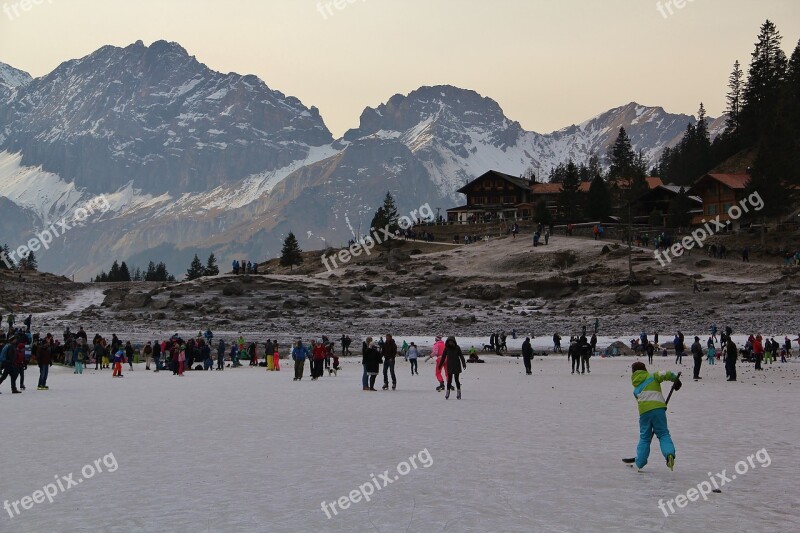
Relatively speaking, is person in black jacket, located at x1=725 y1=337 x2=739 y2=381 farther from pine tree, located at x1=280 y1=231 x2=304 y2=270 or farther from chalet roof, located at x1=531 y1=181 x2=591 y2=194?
chalet roof, located at x1=531 y1=181 x2=591 y2=194

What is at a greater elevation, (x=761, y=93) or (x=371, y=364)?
(x=761, y=93)

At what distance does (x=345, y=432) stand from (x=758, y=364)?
77.6 ft

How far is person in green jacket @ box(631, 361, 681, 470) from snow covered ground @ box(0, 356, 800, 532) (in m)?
0.32

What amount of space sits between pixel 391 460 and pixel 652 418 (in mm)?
3925

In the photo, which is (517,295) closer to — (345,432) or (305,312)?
(305,312)

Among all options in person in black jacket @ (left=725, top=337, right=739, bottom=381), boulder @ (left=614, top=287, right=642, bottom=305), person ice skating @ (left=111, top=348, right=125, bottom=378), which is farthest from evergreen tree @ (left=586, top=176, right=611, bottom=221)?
person ice skating @ (left=111, top=348, right=125, bottom=378)

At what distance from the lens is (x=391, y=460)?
44.1 feet

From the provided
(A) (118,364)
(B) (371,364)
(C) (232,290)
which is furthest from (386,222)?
(B) (371,364)

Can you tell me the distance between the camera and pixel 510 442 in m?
15.2

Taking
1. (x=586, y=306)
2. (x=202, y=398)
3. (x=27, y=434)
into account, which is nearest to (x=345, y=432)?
(x=27, y=434)

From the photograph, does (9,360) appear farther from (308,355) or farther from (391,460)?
(391,460)

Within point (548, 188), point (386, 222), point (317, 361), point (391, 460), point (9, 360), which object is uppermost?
point (548, 188)

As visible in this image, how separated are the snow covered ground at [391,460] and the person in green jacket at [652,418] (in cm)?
32

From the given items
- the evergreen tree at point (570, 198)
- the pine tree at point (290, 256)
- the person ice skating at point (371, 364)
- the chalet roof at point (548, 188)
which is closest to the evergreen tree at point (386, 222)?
the pine tree at point (290, 256)
